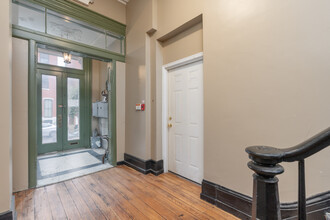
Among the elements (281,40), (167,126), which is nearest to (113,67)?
(167,126)

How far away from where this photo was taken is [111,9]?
334 cm

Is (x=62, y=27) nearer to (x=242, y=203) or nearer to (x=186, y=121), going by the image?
(x=186, y=121)

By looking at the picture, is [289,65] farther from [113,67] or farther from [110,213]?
[113,67]

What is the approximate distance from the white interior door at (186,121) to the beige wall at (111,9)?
184 cm

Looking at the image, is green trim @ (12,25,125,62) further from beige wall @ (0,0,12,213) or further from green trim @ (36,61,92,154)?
green trim @ (36,61,92,154)

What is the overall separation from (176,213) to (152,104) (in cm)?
187

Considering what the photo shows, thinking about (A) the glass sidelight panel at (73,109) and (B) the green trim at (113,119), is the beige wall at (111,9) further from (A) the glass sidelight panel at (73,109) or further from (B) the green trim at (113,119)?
(A) the glass sidelight panel at (73,109)

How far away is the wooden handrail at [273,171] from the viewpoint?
57 cm

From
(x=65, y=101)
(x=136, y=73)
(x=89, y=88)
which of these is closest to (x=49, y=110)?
(x=65, y=101)

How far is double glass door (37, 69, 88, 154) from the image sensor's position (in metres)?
4.12

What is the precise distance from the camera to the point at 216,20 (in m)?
2.02

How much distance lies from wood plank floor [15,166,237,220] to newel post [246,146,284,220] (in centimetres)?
147

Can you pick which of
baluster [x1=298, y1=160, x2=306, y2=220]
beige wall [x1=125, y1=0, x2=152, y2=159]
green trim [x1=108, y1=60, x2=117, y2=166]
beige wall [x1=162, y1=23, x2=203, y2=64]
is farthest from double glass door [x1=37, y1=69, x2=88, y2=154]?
baluster [x1=298, y1=160, x2=306, y2=220]

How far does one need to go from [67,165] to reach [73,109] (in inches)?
75.0
